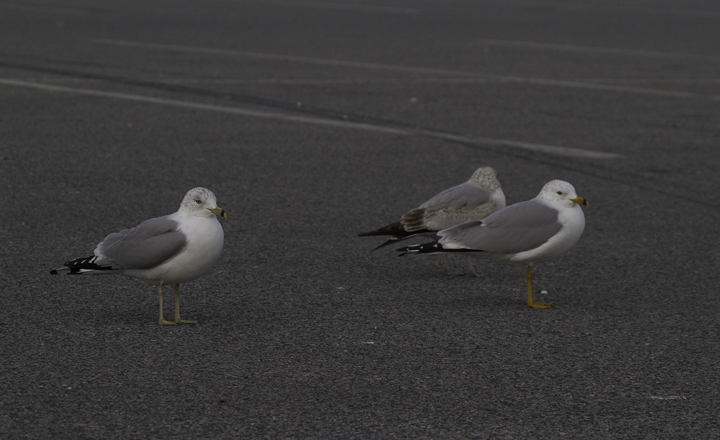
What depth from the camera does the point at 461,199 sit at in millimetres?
6133

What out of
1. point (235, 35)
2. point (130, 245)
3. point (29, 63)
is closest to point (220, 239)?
point (130, 245)

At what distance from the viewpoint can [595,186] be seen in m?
8.54

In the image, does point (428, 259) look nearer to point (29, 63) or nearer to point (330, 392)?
point (330, 392)

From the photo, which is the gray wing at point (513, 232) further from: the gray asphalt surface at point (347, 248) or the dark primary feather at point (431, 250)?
the gray asphalt surface at point (347, 248)

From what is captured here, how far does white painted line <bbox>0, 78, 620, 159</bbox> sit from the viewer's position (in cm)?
984

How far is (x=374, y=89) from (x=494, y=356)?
8508mm

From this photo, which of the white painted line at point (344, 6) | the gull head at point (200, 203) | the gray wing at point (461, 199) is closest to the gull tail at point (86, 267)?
the gull head at point (200, 203)

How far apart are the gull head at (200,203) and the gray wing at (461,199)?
5.31ft

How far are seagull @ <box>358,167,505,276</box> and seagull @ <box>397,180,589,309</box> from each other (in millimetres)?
465

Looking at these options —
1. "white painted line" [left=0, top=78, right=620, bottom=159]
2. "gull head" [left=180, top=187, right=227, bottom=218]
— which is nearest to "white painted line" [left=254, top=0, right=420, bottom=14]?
"white painted line" [left=0, top=78, right=620, bottom=159]

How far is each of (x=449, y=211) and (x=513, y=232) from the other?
67cm

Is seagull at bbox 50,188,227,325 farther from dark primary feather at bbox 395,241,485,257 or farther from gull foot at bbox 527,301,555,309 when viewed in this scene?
gull foot at bbox 527,301,555,309

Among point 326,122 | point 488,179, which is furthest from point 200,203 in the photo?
point 326,122

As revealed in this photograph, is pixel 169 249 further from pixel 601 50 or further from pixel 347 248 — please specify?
pixel 601 50
